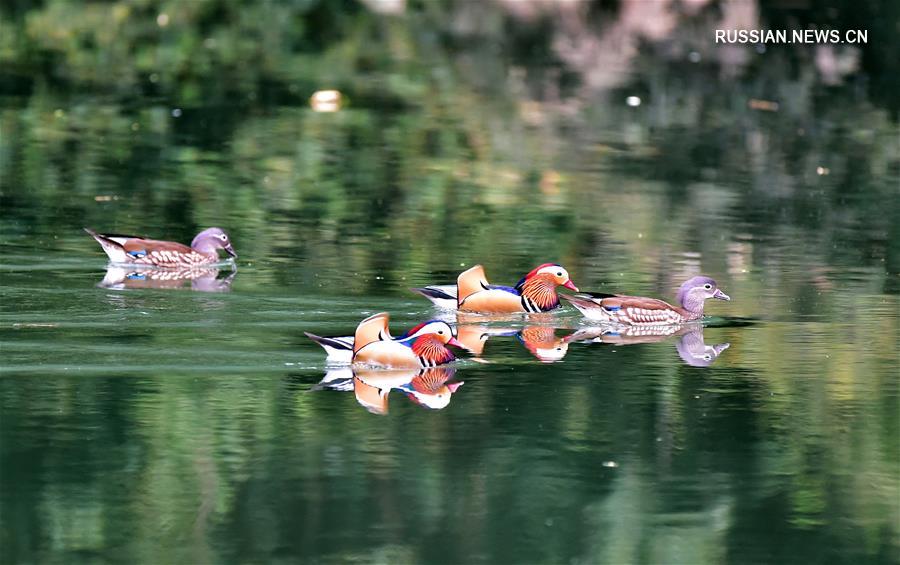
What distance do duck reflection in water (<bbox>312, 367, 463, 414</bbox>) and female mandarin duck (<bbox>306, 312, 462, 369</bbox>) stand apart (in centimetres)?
6

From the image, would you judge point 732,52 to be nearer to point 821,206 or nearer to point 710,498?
point 821,206

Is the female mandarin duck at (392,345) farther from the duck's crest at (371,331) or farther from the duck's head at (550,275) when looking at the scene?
Answer: the duck's head at (550,275)

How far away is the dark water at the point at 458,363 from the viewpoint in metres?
8.54

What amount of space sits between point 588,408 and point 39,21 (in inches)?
960

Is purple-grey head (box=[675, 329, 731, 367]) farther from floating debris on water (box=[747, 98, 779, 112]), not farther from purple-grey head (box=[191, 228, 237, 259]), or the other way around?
floating debris on water (box=[747, 98, 779, 112])

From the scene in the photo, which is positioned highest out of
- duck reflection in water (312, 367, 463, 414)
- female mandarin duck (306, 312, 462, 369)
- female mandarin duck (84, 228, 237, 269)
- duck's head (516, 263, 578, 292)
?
female mandarin duck (84, 228, 237, 269)

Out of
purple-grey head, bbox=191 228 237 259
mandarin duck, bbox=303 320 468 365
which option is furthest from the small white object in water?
mandarin duck, bbox=303 320 468 365

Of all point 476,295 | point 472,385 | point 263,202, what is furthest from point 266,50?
point 472,385

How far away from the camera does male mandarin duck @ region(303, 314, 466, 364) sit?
11352 millimetres

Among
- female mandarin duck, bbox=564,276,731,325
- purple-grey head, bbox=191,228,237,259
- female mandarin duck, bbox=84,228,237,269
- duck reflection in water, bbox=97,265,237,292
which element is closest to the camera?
female mandarin duck, bbox=564,276,731,325

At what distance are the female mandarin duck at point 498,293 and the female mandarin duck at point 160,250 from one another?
2.44 m

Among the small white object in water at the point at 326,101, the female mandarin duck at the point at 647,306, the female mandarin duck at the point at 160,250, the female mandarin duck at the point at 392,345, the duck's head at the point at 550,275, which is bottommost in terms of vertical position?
the female mandarin duck at the point at 392,345

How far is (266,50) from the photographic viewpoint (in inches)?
1225

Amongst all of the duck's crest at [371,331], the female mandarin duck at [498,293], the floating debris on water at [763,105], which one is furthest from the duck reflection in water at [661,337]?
the floating debris on water at [763,105]
